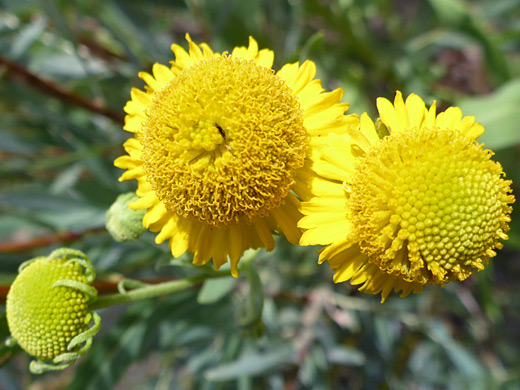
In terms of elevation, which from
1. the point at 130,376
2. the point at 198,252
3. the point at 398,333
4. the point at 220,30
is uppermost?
the point at 220,30

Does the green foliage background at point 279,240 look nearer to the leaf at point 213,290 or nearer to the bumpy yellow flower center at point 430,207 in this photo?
the leaf at point 213,290

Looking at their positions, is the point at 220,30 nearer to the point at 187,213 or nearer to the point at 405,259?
the point at 187,213

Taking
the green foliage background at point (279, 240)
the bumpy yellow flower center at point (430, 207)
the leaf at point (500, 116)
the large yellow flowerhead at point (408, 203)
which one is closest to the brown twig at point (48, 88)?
the green foliage background at point (279, 240)

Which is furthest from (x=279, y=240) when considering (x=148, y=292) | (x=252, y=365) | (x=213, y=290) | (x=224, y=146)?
(x=224, y=146)

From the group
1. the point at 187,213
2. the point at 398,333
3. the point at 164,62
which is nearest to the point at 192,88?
the point at 187,213

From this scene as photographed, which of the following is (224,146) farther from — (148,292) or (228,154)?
(148,292)

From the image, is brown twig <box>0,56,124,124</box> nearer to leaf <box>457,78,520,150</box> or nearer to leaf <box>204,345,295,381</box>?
leaf <box>204,345,295,381</box>
